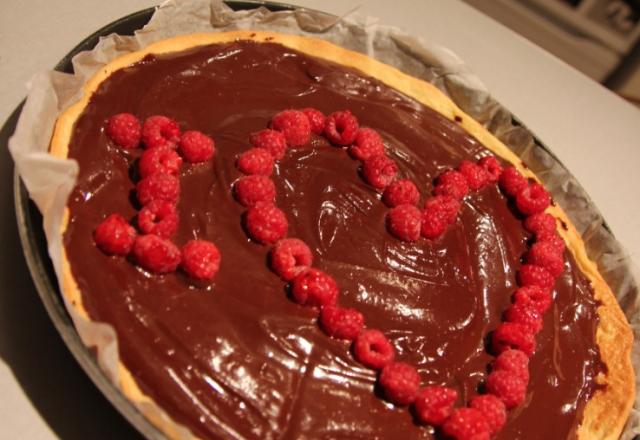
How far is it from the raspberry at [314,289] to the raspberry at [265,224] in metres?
0.14

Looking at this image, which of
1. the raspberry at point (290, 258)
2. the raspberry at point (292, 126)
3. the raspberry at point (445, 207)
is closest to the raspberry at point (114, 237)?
the raspberry at point (290, 258)

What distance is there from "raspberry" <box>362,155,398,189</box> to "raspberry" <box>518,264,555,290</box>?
0.55 m

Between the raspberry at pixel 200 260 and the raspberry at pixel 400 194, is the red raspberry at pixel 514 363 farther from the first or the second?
the raspberry at pixel 200 260

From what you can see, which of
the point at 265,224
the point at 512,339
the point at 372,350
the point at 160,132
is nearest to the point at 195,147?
the point at 160,132

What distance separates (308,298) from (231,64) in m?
0.96

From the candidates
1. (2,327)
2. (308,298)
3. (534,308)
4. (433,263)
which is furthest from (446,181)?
(2,327)

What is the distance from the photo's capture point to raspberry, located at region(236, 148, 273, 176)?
1.94 m

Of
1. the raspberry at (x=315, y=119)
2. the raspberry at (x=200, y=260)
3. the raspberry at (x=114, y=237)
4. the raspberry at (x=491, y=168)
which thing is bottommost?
the raspberry at (x=114, y=237)

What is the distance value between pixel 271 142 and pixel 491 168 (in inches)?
34.3

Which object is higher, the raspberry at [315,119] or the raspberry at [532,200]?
A: the raspberry at [532,200]

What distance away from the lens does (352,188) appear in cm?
210

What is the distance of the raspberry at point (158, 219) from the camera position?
5.53ft

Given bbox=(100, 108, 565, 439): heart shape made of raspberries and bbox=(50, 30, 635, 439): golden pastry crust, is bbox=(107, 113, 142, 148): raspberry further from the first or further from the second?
bbox=(50, 30, 635, 439): golden pastry crust

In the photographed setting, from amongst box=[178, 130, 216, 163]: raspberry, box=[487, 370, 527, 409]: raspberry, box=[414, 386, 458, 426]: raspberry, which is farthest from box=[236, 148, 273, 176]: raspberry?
box=[487, 370, 527, 409]: raspberry
